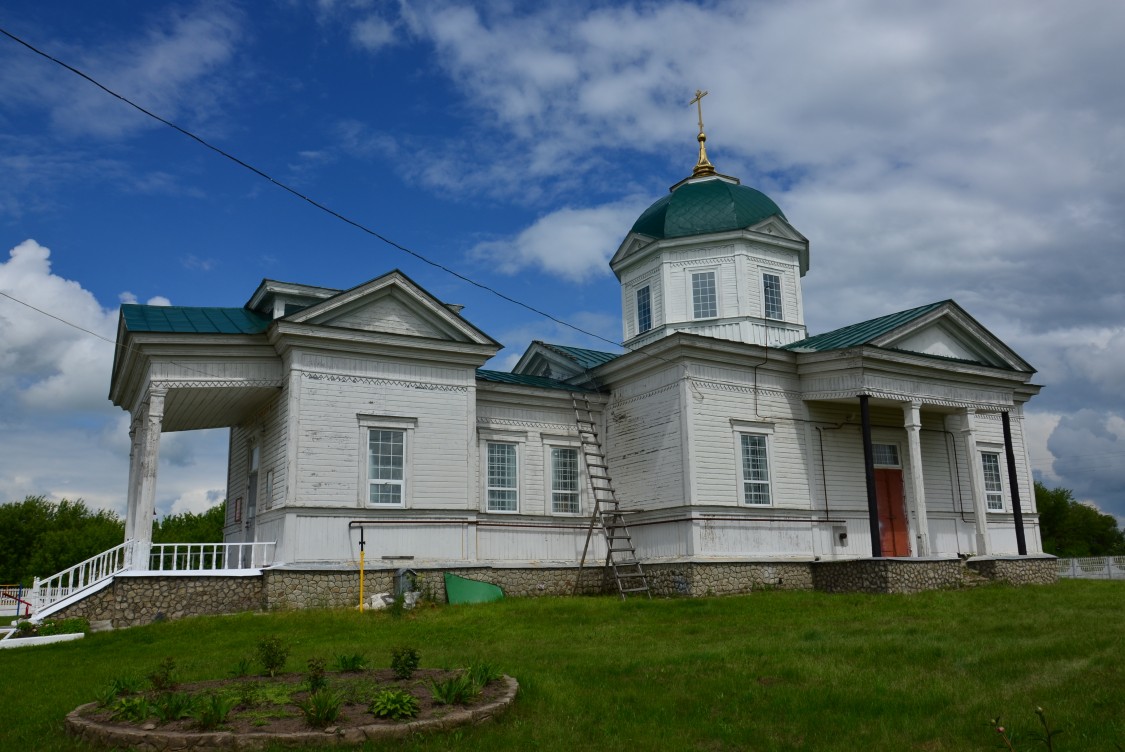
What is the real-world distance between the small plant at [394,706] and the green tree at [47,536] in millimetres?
53144

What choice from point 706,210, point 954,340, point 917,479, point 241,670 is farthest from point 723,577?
point 241,670

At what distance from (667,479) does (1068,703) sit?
44.7 feet

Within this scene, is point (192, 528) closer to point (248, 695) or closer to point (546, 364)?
point (546, 364)

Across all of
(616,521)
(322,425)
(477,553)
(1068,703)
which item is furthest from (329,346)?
(1068,703)

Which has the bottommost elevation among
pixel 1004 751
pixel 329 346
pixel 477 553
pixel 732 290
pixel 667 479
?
pixel 1004 751

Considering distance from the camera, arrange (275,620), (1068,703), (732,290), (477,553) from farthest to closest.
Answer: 1. (732,290)
2. (477,553)
3. (275,620)
4. (1068,703)

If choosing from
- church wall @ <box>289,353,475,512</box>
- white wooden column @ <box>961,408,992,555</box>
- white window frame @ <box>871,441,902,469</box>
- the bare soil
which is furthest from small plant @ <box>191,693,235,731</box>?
white wooden column @ <box>961,408,992,555</box>

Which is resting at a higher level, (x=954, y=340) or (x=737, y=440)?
(x=954, y=340)

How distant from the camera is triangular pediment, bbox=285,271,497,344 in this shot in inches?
778

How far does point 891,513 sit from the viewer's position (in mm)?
24453

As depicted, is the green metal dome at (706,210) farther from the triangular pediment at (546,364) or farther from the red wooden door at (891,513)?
the red wooden door at (891,513)

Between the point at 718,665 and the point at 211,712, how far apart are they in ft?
18.8

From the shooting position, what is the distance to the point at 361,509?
62.8ft

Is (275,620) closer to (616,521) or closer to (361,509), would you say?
(361,509)
